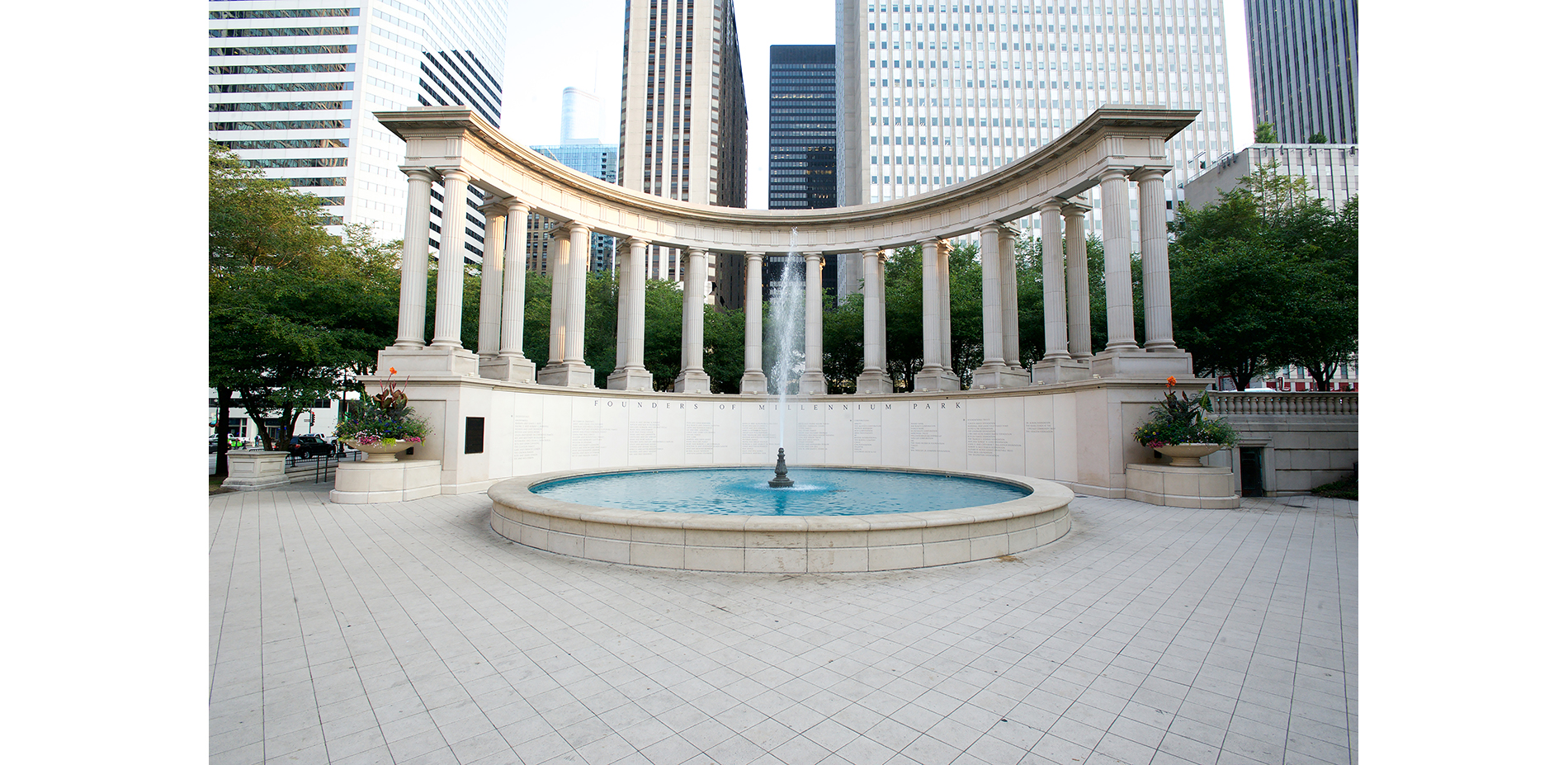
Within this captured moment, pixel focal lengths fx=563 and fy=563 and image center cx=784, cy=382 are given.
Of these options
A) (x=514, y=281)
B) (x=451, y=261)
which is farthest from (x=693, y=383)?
(x=451, y=261)

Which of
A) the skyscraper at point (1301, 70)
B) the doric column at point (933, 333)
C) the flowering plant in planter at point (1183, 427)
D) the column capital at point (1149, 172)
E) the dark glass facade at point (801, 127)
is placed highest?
the dark glass facade at point (801, 127)

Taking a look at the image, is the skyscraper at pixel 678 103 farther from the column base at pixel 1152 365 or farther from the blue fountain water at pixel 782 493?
the column base at pixel 1152 365

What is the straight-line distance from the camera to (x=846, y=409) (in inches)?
872

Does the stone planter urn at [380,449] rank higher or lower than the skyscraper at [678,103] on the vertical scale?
lower

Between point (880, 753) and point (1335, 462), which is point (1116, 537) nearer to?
point (880, 753)

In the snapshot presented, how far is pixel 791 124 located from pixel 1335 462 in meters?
182

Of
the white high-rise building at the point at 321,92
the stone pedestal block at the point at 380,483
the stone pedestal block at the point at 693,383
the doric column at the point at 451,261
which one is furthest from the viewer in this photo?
the white high-rise building at the point at 321,92

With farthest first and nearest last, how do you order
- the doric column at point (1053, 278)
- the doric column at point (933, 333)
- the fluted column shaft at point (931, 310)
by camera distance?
the fluted column shaft at point (931, 310) < the doric column at point (933, 333) < the doric column at point (1053, 278)

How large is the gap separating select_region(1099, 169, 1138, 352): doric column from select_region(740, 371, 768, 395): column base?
1251 centimetres

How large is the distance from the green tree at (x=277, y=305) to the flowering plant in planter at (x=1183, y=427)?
24.4 meters

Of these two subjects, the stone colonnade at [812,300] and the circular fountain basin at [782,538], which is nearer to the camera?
the circular fountain basin at [782,538]

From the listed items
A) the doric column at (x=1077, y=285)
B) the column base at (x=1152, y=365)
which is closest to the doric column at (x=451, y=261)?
the column base at (x=1152, y=365)

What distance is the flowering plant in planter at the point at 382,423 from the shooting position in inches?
556

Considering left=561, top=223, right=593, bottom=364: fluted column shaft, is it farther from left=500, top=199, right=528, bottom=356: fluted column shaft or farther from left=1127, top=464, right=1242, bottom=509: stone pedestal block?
left=1127, top=464, right=1242, bottom=509: stone pedestal block
